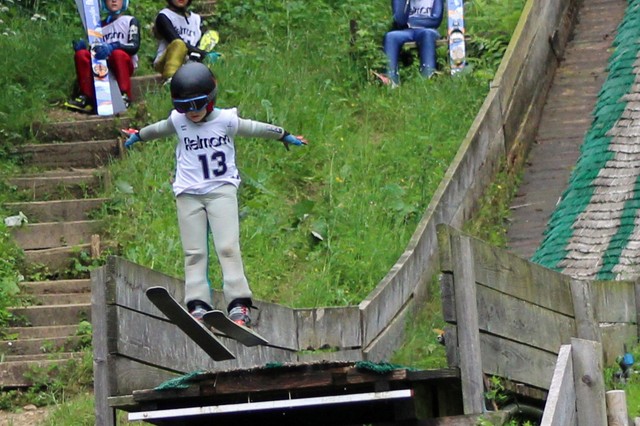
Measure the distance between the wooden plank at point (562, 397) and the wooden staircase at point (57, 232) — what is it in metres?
5.57

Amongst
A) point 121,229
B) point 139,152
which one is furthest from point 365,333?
point 139,152

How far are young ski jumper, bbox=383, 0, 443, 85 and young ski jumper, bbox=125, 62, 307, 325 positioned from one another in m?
8.12

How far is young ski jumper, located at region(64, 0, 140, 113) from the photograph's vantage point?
17547 millimetres

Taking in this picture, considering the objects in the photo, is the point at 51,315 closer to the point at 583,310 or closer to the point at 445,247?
the point at 583,310

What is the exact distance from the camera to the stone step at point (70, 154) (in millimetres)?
16766

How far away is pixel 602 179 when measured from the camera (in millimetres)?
15898

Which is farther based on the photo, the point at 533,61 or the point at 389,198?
the point at 533,61

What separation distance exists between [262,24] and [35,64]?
3.18m

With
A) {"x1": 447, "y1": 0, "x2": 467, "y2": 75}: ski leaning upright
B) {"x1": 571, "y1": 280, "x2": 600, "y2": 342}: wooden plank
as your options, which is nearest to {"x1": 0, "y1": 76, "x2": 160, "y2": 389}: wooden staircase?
{"x1": 447, "y1": 0, "x2": 467, "y2": 75}: ski leaning upright

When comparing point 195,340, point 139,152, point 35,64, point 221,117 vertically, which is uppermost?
point 35,64

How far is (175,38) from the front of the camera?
58.6ft

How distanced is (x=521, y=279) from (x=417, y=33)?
908cm

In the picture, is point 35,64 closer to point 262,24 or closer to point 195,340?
point 262,24

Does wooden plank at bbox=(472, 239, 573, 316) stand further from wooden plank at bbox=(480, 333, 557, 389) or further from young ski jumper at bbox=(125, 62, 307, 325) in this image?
young ski jumper at bbox=(125, 62, 307, 325)
